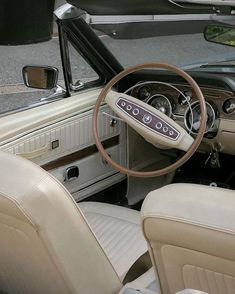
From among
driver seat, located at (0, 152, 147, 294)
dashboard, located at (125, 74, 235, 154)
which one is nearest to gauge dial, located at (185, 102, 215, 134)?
dashboard, located at (125, 74, 235, 154)

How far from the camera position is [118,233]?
2.29 metres

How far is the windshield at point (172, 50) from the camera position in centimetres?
287

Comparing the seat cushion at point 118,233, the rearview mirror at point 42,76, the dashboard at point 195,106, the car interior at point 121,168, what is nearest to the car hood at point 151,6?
the car interior at point 121,168

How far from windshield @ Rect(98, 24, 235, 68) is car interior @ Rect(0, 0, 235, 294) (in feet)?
0.19

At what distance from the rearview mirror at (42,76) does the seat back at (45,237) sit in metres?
1.05

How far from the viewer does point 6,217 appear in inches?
58.2

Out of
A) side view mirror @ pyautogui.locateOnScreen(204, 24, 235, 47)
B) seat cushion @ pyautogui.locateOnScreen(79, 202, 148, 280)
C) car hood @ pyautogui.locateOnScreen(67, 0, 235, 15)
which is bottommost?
seat cushion @ pyautogui.locateOnScreen(79, 202, 148, 280)

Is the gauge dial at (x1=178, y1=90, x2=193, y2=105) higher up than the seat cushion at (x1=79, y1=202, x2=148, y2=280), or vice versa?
the gauge dial at (x1=178, y1=90, x2=193, y2=105)

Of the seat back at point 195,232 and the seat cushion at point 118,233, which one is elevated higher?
the seat back at point 195,232

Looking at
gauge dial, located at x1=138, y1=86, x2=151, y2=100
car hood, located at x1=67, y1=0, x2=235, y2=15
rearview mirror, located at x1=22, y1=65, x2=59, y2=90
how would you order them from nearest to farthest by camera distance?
car hood, located at x1=67, y1=0, x2=235, y2=15
rearview mirror, located at x1=22, y1=65, x2=59, y2=90
gauge dial, located at x1=138, y1=86, x2=151, y2=100

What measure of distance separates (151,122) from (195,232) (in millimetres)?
1231

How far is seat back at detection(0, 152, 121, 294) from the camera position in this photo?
140 centimetres

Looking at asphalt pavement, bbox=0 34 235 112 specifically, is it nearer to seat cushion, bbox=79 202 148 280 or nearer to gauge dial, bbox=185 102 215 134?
gauge dial, bbox=185 102 215 134

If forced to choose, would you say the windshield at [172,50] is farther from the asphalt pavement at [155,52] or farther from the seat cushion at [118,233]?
the seat cushion at [118,233]
